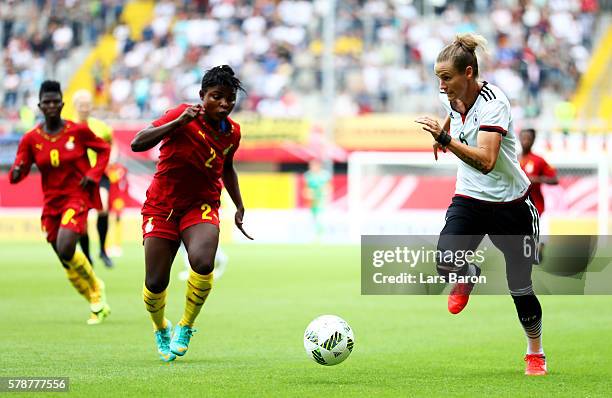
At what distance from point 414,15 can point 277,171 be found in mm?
7096

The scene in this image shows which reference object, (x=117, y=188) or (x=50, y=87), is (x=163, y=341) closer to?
(x=50, y=87)

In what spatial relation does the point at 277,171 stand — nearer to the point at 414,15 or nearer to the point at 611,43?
the point at 414,15

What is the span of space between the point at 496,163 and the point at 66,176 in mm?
5635

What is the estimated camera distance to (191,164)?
29.2 ft

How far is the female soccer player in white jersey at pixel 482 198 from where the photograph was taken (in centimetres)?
800

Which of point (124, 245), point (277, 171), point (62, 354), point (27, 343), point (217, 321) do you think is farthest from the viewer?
point (277, 171)

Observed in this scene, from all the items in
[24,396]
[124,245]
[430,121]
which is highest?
[430,121]

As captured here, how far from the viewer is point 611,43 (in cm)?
3359

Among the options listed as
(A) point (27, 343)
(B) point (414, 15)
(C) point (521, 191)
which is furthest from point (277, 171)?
(C) point (521, 191)

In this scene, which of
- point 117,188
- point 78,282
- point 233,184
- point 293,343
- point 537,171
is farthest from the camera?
point 117,188

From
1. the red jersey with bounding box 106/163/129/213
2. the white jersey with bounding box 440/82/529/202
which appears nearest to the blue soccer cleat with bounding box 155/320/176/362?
the white jersey with bounding box 440/82/529/202

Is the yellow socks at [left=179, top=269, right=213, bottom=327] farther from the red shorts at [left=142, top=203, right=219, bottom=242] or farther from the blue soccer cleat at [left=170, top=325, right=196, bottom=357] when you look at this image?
the red shorts at [left=142, top=203, right=219, bottom=242]

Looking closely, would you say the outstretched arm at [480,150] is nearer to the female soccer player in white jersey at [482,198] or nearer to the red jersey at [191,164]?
the female soccer player in white jersey at [482,198]

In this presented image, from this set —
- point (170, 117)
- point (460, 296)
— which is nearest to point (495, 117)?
point (460, 296)
